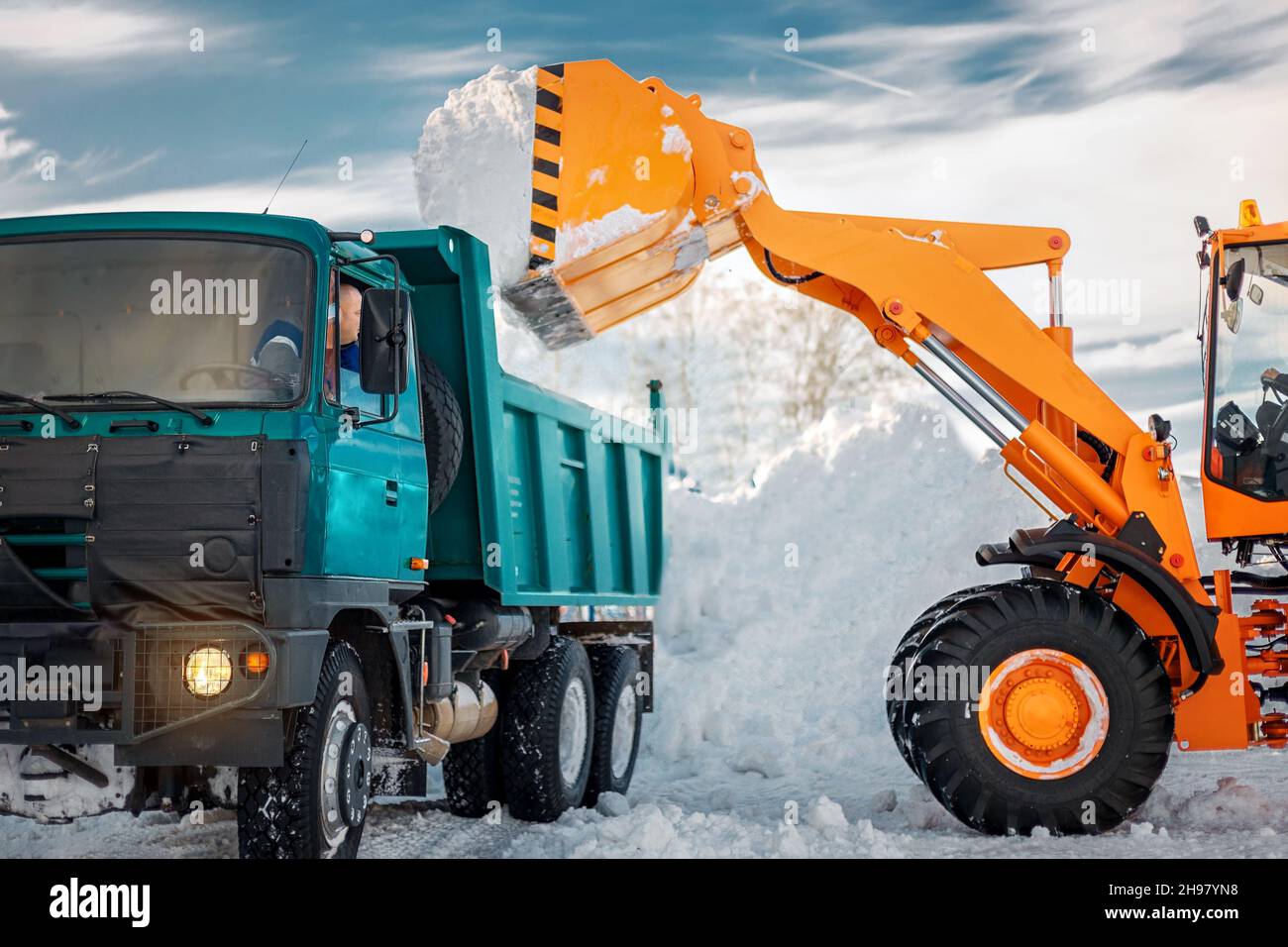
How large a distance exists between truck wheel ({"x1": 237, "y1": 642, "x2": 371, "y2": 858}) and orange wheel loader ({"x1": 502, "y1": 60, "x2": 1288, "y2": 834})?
2.85 metres

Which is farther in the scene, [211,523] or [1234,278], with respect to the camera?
[1234,278]

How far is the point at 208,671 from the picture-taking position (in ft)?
18.1

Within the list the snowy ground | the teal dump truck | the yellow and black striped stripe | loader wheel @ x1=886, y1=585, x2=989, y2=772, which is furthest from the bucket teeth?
the snowy ground

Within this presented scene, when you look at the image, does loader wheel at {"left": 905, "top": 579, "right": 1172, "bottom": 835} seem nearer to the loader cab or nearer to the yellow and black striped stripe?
the loader cab

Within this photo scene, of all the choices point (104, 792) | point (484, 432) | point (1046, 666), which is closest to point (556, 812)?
point (484, 432)

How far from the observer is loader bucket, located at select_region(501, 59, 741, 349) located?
314 inches

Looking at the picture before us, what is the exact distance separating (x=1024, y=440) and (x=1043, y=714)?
1.65 m

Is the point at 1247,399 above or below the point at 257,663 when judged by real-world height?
above

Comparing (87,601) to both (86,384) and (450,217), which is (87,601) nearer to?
(86,384)

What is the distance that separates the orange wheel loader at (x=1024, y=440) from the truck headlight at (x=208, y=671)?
3.18 metres

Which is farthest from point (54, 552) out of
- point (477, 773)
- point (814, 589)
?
point (814, 589)

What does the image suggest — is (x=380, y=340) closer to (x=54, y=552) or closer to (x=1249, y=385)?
(x=54, y=552)

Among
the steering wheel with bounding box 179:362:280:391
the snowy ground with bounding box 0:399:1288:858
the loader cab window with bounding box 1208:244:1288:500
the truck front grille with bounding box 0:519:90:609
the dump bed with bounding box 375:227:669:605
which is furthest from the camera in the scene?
the loader cab window with bounding box 1208:244:1288:500

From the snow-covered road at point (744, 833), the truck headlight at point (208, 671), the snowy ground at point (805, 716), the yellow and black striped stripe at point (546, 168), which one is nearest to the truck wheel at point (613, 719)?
the snowy ground at point (805, 716)
